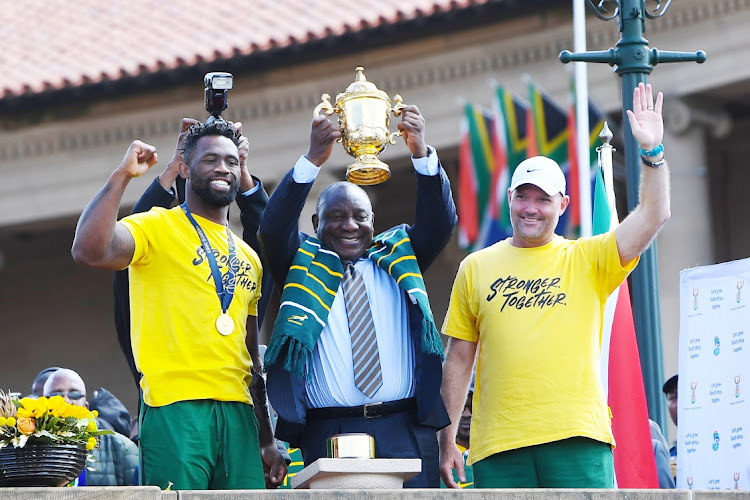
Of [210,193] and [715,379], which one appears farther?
[715,379]

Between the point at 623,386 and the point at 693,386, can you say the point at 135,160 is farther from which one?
the point at 623,386

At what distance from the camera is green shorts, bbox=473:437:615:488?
6074mm

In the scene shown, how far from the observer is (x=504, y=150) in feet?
43.1

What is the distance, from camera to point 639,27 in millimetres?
8547

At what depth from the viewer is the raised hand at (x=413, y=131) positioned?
663 centimetres

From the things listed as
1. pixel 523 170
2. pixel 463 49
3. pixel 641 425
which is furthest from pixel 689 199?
pixel 523 170

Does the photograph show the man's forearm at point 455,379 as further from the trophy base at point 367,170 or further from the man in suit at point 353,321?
the trophy base at point 367,170

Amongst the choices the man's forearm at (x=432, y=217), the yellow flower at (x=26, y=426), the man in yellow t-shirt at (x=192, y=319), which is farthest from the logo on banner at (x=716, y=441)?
the yellow flower at (x=26, y=426)

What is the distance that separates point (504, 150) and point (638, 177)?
4878 millimetres

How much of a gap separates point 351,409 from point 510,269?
0.92m

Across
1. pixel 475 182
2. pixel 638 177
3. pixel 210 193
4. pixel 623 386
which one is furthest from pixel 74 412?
pixel 475 182

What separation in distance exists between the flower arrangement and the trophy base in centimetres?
176

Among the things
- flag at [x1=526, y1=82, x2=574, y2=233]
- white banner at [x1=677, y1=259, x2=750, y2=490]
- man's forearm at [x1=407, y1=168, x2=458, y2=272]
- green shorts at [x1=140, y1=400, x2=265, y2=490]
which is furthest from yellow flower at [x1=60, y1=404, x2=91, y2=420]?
flag at [x1=526, y1=82, x2=574, y2=233]

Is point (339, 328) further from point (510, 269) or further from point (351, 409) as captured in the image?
point (510, 269)
